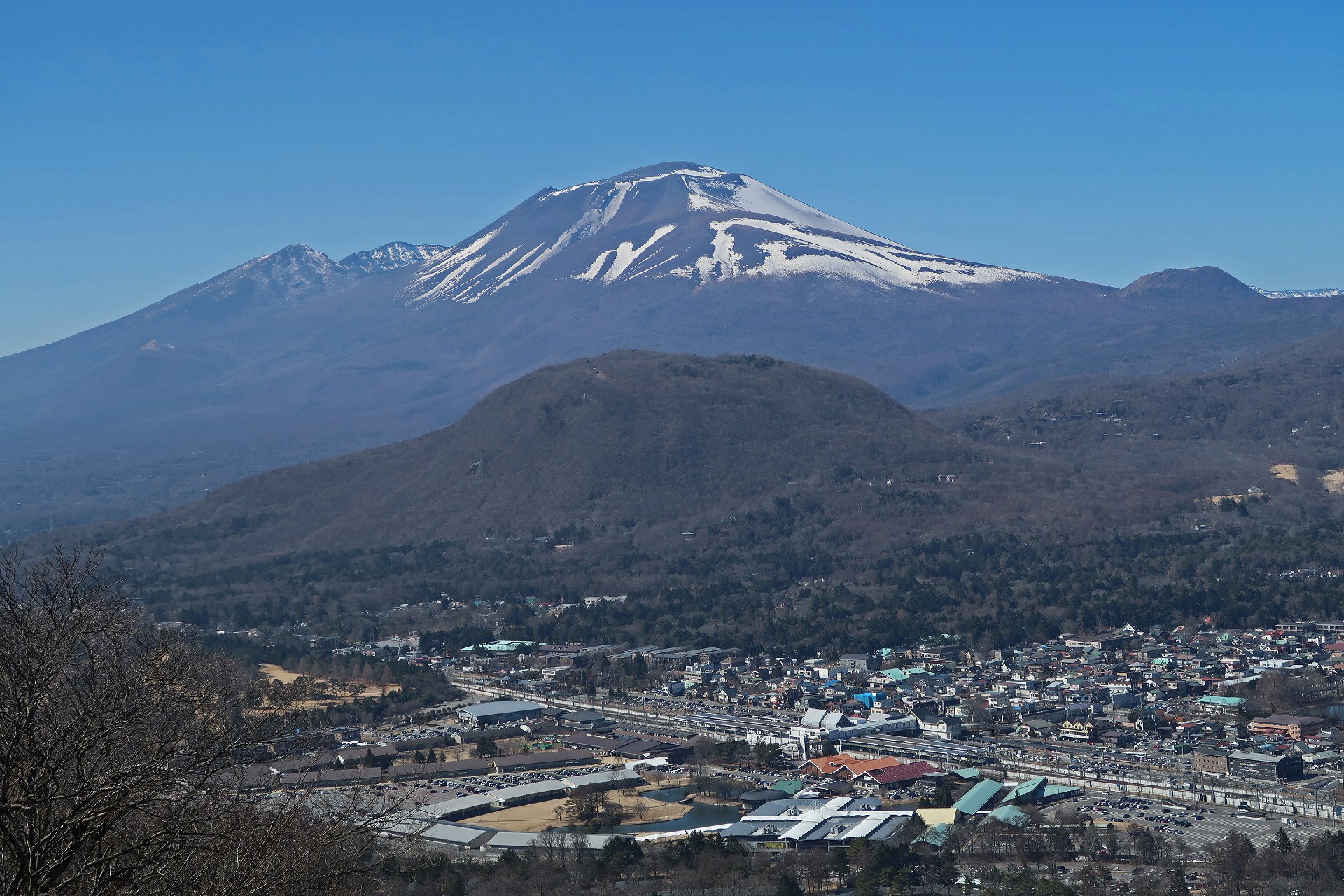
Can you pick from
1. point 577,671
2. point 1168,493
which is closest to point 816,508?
point 1168,493

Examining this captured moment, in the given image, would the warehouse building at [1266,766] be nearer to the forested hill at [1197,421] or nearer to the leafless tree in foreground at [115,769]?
the leafless tree in foreground at [115,769]

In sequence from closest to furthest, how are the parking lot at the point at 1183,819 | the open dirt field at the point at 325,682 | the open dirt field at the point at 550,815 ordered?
the parking lot at the point at 1183,819, the open dirt field at the point at 550,815, the open dirt field at the point at 325,682

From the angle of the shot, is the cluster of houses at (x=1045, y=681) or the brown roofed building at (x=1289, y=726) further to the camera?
the cluster of houses at (x=1045, y=681)

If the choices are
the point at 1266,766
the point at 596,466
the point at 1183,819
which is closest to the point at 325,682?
the point at 1266,766

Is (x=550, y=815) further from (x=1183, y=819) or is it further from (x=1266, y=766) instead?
(x=1266, y=766)

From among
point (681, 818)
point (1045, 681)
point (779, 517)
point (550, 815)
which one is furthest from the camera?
point (779, 517)

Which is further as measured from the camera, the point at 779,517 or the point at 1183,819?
the point at 779,517

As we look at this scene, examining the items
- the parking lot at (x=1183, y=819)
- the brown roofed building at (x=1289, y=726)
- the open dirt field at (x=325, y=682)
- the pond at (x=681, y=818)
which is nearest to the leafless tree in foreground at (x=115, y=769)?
the pond at (x=681, y=818)

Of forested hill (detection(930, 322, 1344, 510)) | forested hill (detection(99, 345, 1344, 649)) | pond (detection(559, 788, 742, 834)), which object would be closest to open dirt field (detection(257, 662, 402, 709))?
forested hill (detection(99, 345, 1344, 649))
